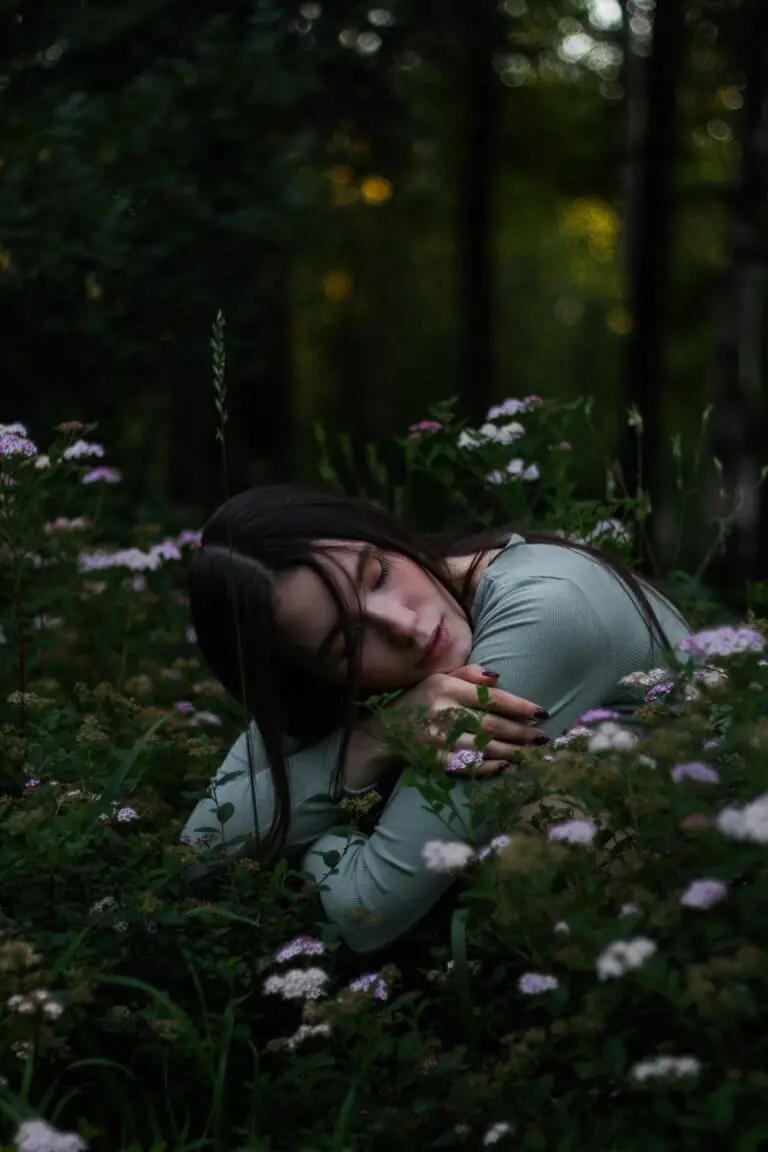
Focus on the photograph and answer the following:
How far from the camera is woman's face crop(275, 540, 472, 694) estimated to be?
2439mm

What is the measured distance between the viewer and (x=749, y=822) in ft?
5.25

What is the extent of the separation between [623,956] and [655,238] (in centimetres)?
755

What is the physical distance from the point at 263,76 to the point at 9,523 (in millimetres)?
3894

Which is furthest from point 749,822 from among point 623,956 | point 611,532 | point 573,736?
point 611,532

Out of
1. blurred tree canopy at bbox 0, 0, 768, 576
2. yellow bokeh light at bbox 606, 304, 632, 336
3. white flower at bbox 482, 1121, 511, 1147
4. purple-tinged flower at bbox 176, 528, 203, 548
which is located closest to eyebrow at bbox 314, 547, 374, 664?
white flower at bbox 482, 1121, 511, 1147

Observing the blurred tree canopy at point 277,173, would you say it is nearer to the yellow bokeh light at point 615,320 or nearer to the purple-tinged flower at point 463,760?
the yellow bokeh light at point 615,320

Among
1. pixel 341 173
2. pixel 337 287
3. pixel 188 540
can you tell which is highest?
pixel 188 540

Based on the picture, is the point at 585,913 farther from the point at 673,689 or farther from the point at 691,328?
the point at 691,328

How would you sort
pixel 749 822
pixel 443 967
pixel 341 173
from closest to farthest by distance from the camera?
pixel 749 822, pixel 443 967, pixel 341 173

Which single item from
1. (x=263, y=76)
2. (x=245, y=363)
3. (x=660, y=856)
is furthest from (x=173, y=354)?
(x=660, y=856)

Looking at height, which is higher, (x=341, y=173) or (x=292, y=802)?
(x=292, y=802)

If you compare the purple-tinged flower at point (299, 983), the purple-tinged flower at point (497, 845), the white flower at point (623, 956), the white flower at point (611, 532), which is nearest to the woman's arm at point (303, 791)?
the purple-tinged flower at point (299, 983)

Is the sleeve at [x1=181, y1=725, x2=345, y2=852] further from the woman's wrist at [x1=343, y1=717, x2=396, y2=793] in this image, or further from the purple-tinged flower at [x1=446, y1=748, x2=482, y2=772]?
the purple-tinged flower at [x1=446, y1=748, x2=482, y2=772]

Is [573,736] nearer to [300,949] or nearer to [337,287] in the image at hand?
[300,949]
